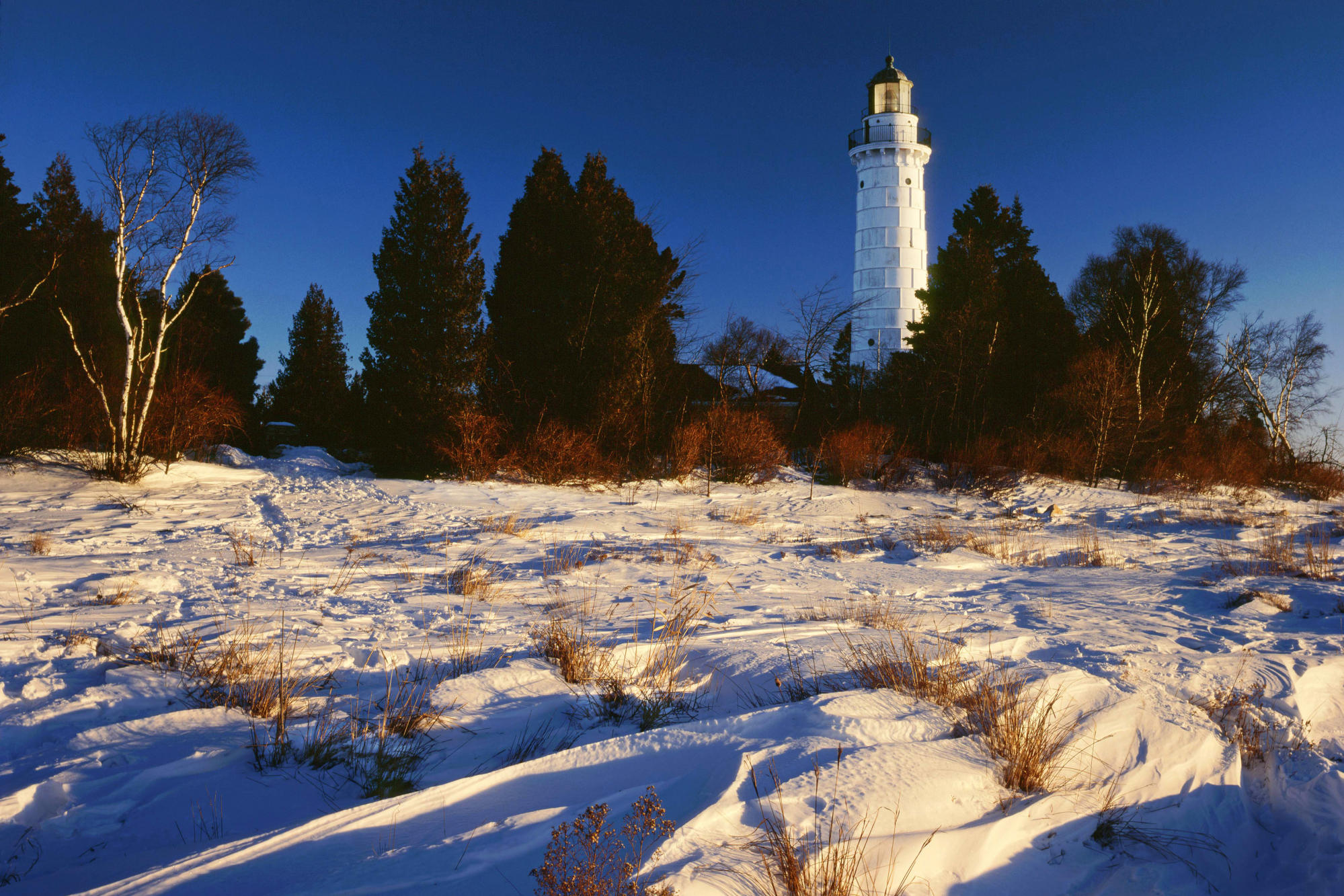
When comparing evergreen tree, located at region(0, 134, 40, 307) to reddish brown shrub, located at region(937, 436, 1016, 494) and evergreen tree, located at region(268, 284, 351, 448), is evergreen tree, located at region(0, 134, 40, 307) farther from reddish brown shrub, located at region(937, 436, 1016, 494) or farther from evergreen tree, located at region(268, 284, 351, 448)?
reddish brown shrub, located at region(937, 436, 1016, 494)

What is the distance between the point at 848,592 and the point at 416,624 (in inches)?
149

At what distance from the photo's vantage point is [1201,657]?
4.14 meters

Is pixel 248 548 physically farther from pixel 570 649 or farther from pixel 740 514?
pixel 740 514

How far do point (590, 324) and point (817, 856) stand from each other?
49.0 feet

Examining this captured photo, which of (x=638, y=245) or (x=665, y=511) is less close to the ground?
(x=638, y=245)

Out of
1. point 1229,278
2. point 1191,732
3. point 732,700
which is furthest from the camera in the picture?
point 1229,278

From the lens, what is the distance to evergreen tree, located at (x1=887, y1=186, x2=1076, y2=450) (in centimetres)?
1961

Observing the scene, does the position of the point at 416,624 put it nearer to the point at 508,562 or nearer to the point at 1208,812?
the point at 508,562

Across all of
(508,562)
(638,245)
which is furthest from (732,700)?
(638,245)

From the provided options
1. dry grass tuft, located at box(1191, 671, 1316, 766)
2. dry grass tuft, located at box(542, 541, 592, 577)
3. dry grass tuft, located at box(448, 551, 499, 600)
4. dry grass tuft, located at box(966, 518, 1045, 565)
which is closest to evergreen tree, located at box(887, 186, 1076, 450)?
dry grass tuft, located at box(966, 518, 1045, 565)

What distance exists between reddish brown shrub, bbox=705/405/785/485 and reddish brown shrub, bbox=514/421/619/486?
2489 mm

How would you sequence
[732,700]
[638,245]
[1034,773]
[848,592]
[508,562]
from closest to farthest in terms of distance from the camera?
[1034,773] < [732,700] < [848,592] < [508,562] < [638,245]

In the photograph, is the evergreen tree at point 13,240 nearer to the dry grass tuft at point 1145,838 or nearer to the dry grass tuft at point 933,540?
the dry grass tuft at point 933,540

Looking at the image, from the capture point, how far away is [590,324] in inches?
633
